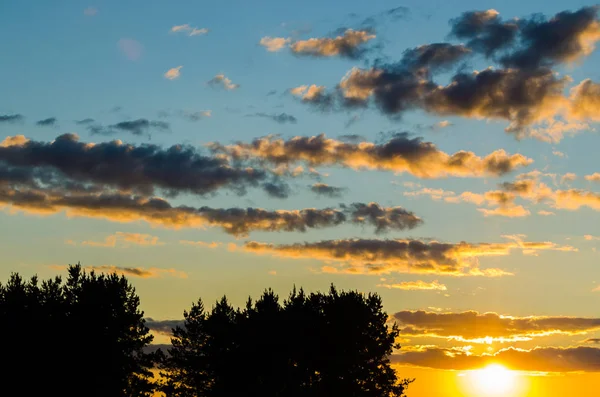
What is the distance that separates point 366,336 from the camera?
9981cm

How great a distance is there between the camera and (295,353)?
98062 mm

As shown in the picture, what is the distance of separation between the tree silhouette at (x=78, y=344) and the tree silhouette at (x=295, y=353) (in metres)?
12.4

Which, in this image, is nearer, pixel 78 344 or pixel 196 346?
pixel 78 344

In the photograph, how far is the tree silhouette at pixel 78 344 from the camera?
85000mm

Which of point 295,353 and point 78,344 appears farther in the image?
point 295,353

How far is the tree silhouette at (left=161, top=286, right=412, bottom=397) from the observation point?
95062 millimetres

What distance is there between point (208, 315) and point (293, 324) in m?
16.6

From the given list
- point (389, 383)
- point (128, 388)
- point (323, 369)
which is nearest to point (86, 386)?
point (128, 388)

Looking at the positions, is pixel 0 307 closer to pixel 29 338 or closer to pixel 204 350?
Result: pixel 29 338

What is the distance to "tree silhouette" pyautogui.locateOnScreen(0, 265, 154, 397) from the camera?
279 ft

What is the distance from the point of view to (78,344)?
86.9m

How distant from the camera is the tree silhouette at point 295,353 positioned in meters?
95.1

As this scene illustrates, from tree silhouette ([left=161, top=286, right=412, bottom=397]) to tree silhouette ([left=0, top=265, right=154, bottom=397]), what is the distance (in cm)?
1242

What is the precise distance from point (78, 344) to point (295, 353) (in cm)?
2421
